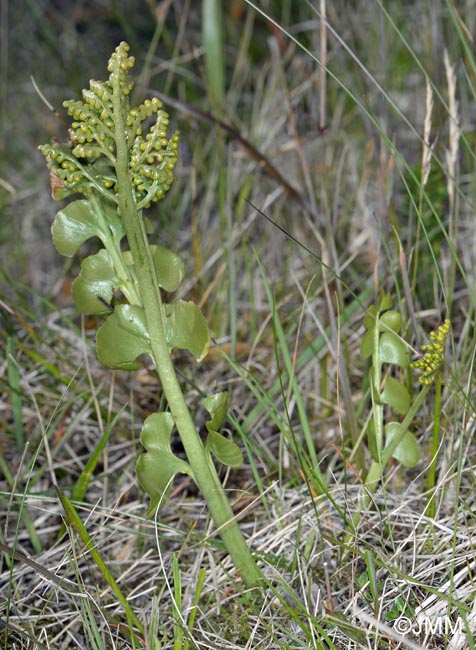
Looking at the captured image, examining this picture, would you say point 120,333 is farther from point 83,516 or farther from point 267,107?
point 267,107

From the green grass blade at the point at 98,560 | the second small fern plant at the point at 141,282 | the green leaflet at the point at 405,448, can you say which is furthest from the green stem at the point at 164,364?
the green leaflet at the point at 405,448

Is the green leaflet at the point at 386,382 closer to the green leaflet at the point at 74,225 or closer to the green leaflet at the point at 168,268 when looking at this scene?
the green leaflet at the point at 168,268

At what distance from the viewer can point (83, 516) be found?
1.19 metres

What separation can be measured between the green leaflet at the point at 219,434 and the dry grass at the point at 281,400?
0.09 metres

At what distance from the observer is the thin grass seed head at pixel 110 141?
0.83 m

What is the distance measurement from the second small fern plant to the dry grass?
0.31ft

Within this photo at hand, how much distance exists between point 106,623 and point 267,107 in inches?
54.6

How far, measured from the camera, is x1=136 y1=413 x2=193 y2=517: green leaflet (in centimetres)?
92

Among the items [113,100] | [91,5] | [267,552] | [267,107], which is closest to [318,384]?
[267,552]

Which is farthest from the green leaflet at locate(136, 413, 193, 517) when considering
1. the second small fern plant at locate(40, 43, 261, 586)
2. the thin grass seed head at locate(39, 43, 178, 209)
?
the thin grass seed head at locate(39, 43, 178, 209)

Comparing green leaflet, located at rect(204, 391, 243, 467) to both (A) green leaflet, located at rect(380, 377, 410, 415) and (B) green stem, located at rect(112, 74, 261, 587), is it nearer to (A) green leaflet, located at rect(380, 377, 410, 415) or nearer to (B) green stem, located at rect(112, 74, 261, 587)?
(B) green stem, located at rect(112, 74, 261, 587)

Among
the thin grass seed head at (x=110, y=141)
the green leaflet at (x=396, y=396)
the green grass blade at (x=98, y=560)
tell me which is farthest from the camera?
the green leaflet at (x=396, y=396)

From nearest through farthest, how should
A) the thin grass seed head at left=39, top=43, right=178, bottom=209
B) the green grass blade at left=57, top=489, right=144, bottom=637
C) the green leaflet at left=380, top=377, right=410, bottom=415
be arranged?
the thin grass seed head at left=39, top=43, right=178, bottom=209, the green grass blade at left=57, top=489, right=144, bottom=637, the green leaflet at left=380, top=377, right=410, bottom=415

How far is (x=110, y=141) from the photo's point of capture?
883 millimetres
